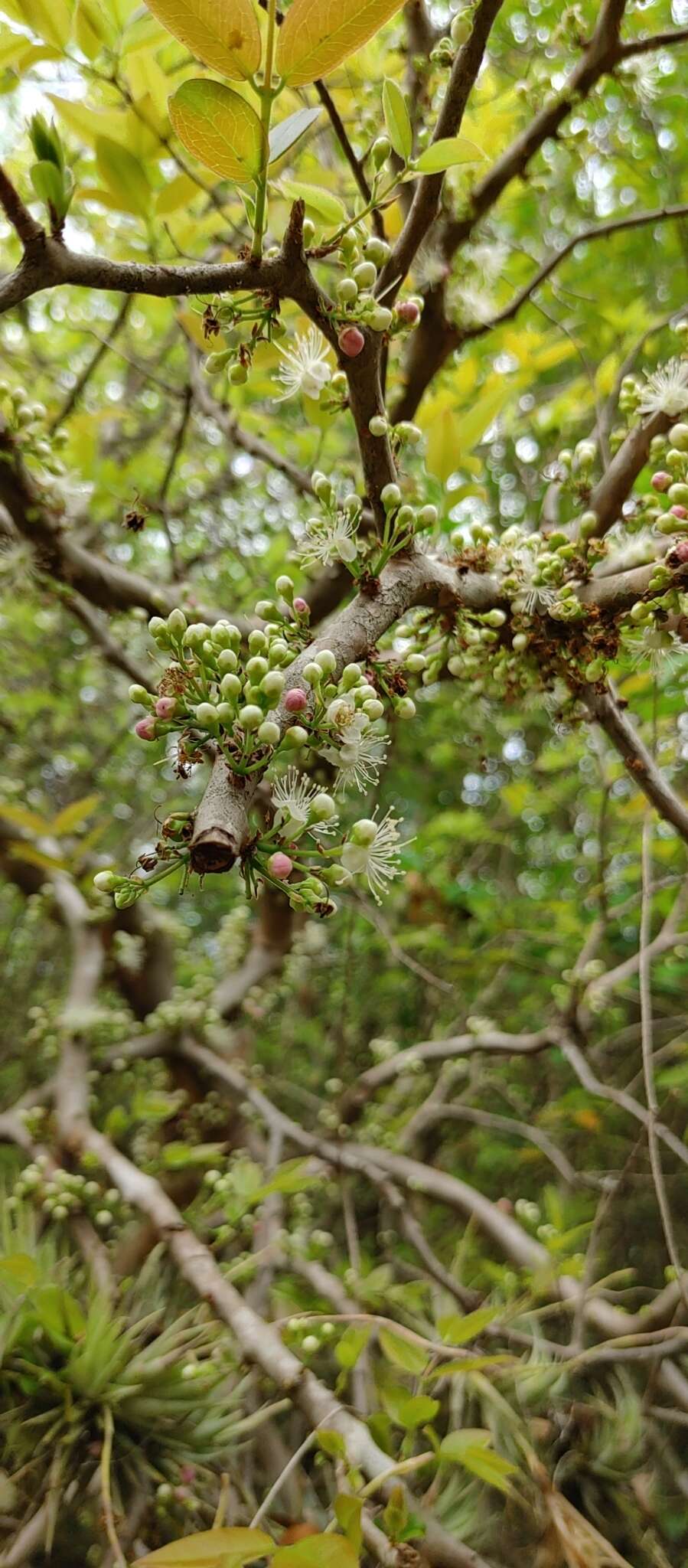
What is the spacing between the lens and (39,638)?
3137 mm

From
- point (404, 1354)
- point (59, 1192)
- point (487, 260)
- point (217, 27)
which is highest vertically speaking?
point (487, 260)

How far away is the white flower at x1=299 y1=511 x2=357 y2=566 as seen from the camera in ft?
2.65

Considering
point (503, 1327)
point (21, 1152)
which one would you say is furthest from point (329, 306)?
point (21, 1152)

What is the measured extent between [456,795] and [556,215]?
2.15 metres

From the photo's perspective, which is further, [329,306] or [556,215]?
[556,215]

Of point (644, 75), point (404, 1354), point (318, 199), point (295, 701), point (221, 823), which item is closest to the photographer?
point (221, 823)

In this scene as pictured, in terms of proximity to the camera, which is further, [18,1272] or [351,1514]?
[18,1272]

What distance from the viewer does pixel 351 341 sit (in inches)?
28.1

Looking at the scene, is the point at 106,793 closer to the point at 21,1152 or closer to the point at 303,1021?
the point at 303,1021

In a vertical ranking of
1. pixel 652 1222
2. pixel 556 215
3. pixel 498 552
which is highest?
pixel 556 215

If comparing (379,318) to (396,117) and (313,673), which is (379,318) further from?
(313,673)

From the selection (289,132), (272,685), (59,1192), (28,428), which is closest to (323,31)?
(289,132)

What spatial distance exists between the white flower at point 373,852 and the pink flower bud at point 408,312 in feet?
1.46

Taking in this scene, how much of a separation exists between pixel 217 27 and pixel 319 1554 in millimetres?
1122
